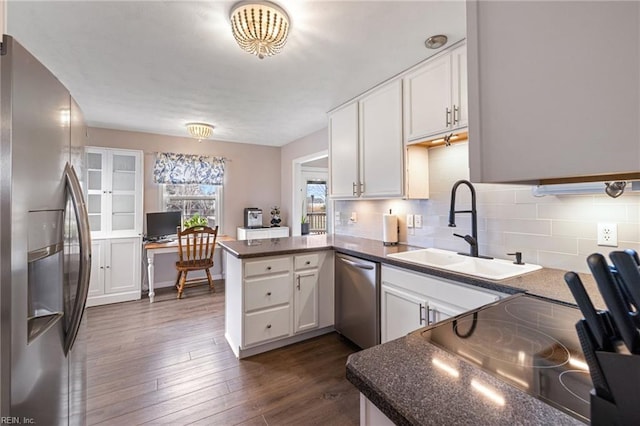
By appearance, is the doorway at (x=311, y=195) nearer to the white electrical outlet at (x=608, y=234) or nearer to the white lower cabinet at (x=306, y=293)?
the white lower cabinet at (x=306, y=293)

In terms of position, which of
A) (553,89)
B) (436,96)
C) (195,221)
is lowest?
(195,221)

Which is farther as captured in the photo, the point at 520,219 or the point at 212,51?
the point at 212,51

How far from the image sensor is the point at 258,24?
61.0 inches

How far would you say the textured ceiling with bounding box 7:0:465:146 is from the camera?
1597mm

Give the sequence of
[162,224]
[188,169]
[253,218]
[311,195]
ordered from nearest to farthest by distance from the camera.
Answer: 1. [162,224]
2. [188,169]
3. [253,218]
4. [311,195]

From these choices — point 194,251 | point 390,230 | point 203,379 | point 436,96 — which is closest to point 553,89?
point 436,96

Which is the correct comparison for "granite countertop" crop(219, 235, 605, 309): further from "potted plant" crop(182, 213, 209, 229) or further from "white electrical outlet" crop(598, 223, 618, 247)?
"potted plant" crop(182, 213, 209, 229)

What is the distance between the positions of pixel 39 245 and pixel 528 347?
4.79 ft

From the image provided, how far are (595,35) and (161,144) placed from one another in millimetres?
4869

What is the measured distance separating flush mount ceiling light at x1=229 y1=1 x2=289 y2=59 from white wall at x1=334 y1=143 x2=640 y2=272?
4.99ft

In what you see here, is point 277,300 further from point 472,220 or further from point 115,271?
point 115,271

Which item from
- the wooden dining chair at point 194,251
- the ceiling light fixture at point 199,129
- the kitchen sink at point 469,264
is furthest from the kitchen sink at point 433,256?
the ceiling light fixture at point 199,129

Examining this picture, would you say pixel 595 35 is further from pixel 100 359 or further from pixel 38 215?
pixel 100 359

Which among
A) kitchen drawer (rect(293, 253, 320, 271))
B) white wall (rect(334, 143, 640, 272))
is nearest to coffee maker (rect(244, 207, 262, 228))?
kitchen drawer (rect(293, 253, 320, 271))
